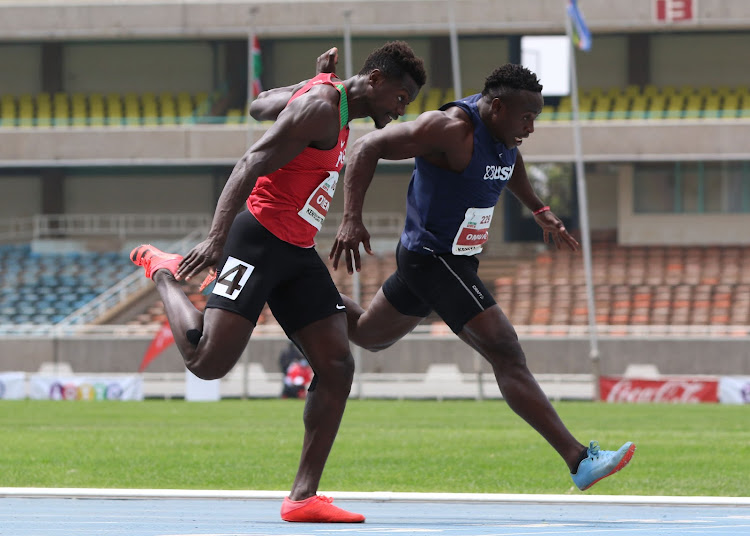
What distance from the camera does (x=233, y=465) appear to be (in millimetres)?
11859

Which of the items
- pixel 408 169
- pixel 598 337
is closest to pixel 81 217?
pixel 408 169

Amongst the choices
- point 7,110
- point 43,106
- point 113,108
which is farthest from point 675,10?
point 7,110

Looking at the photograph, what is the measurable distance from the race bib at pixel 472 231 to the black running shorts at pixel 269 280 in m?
0.75

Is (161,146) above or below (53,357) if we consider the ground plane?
above

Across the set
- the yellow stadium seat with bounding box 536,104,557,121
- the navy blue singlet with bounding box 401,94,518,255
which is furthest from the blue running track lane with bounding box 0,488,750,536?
the yellow stadium seat with bounding box 536,104,557,121

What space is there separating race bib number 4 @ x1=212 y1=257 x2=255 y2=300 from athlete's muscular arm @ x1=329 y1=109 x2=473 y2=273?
17.1 inches

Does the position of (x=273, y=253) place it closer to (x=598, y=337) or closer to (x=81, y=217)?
(x=598, y=337)

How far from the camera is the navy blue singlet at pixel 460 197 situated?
6672 mm

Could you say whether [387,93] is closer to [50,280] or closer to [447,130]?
[447,130]

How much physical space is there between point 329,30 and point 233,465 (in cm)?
2760

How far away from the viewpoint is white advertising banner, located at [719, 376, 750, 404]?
27500 mm

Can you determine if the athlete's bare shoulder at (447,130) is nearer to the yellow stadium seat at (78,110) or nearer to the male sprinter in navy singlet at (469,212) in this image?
the male sprinter in navy singlet at (469,212)

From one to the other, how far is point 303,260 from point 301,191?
0.34m

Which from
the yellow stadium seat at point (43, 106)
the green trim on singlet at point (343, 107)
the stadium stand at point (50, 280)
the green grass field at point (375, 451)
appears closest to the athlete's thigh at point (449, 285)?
the green trim on singlet at point (343, 107)
